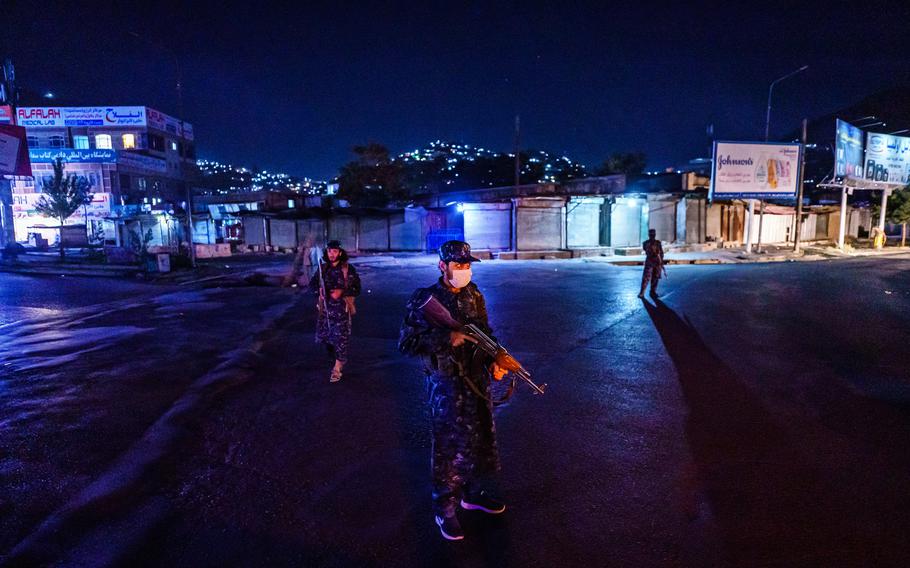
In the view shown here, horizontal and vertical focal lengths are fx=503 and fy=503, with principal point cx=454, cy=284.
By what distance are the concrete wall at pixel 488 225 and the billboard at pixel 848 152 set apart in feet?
60.0

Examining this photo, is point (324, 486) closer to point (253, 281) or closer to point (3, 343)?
point (3, 343)

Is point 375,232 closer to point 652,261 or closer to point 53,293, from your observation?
point 53,293

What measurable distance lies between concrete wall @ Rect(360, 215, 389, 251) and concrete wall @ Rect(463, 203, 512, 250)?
6310mm

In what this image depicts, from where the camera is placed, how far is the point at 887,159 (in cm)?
3119

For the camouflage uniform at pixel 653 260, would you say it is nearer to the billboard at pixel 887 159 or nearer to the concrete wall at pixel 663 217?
the concrete wall at pixel 663 217

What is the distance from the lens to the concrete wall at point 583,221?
90.9 feet

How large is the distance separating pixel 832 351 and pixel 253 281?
51.6 ft

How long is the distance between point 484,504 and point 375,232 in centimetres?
2851

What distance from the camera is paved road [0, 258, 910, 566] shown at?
3109 millimetres

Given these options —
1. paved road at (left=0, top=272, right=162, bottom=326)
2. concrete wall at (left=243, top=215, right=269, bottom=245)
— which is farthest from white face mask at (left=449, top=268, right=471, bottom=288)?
concrete wall at (left=243, top=215, right=269, bottom=245)

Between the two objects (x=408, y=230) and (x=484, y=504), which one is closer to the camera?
(x=484, y=504)

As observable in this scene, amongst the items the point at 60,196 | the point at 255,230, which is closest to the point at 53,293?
the point at 255,230

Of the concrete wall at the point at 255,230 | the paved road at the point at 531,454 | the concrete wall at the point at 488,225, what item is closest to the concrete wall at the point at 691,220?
the concrete wall at the point at 488,225

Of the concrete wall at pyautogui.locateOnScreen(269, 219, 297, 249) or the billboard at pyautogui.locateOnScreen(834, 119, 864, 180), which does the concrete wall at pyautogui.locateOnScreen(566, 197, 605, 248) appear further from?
the concrete wall at pyautogui.locateOnScreen(269, 219, 297, 249)
